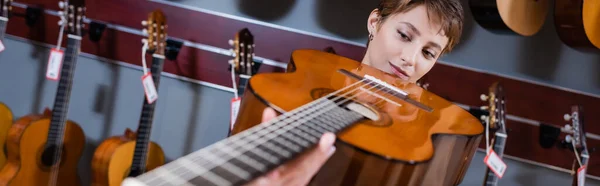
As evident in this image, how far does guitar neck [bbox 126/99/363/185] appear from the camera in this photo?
34cm

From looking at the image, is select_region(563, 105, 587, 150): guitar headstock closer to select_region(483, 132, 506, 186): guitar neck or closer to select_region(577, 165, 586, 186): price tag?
select_region(577, 165, 586, 186): price tag

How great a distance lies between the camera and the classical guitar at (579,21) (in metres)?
1.34

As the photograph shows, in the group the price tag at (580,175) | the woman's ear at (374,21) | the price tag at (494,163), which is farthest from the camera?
the price tag at (580,175)

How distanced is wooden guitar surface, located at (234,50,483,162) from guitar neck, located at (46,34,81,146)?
815mm

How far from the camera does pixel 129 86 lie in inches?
63.1

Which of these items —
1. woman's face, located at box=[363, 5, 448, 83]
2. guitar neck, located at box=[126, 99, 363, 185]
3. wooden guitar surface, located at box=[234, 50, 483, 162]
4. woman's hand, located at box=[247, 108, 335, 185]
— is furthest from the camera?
woman's face, located at box=[363, 5, 448, 83]

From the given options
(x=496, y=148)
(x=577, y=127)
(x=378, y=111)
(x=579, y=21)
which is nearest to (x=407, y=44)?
(x=378, y=111)

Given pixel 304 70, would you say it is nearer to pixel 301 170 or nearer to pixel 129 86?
pixel 301 170

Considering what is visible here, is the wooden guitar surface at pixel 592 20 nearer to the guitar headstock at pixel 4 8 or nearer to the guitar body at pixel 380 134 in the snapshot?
the guitar body at pixel 380 134

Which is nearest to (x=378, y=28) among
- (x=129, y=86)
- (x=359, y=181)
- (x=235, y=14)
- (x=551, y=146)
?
(x=235, y=14)

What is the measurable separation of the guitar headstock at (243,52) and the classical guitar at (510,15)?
618 mm

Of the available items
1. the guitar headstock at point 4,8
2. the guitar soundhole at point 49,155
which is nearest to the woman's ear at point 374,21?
the guitar soundhole at point 49,155

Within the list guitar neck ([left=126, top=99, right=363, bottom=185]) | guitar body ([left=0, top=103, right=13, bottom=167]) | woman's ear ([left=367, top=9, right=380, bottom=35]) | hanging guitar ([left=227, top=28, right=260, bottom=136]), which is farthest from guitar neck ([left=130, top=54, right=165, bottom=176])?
guitar neck ([left=126, top=99, right=363, bottom=185])

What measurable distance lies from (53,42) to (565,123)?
5.50 feet
